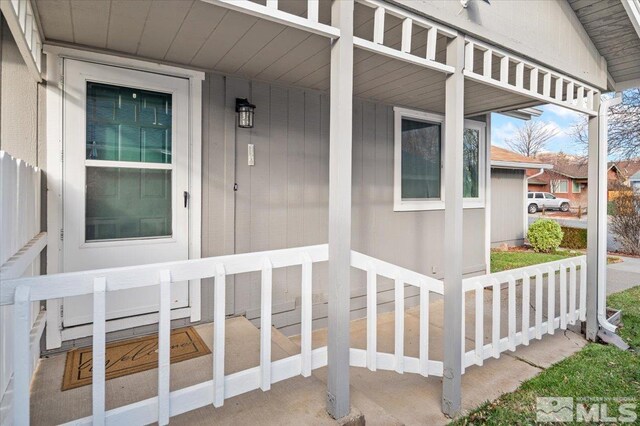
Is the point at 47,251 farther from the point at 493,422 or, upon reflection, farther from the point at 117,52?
the point at 493,422

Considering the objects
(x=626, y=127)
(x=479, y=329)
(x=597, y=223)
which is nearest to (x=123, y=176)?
(x=479, y=329)

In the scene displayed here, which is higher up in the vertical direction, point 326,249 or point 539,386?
point 326,249

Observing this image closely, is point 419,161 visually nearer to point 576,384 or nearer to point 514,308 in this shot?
point 514,308

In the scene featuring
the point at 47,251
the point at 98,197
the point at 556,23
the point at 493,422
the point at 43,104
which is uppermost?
the point at 556,23

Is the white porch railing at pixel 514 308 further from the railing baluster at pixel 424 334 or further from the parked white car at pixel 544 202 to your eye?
the parked white car at pixel 544 202

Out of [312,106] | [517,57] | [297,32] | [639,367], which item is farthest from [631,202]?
[297,32]

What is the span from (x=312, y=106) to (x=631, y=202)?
11.1 metres

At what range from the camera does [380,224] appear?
4680 millimetres

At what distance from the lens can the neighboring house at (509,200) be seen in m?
12.2

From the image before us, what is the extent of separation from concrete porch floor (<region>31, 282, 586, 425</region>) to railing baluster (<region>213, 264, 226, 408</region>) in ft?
0.69

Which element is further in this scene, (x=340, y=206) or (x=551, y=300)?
(x=551, y=300)

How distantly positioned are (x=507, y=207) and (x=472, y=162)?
771 cm

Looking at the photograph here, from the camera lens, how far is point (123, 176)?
10.1ft

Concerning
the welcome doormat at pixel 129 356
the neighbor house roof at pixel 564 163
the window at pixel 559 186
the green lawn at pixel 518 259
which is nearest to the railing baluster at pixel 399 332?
the welcome doormat at pixel 129 356
